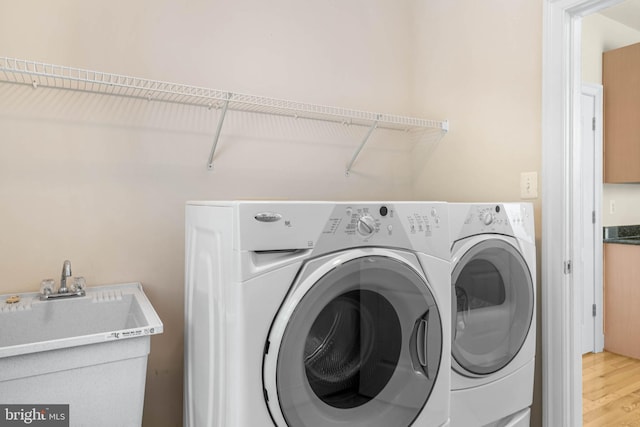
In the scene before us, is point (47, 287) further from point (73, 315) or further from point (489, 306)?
point (489, 306)

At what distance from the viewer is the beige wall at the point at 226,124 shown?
1549 mm

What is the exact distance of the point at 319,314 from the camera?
3.83 feet

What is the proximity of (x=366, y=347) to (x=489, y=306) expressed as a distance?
2.09 feet

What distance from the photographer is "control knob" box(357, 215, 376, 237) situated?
1.23 meters

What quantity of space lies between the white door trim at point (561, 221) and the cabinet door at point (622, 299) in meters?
1.86

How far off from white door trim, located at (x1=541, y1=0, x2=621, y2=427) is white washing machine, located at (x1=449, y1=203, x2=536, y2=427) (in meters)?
0.12

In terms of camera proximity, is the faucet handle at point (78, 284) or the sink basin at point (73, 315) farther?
the faucet handle at point (78, 284)

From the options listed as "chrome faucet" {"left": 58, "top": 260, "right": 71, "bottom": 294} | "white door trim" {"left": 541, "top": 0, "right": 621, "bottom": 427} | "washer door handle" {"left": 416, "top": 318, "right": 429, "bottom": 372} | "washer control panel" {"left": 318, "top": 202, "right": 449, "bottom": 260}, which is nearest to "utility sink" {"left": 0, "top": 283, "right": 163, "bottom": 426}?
"chrome faucet" {"left": 58, "top": 260, "right": 71, "bottom": 294}

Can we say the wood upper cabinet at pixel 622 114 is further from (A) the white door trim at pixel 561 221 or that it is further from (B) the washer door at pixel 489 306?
(B) the washer door at pixel 489 306

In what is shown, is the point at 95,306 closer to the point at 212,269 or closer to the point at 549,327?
the point at 212,269

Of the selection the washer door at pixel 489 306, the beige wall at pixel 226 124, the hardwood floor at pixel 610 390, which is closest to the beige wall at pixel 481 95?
the beige wall at pixel 226 124

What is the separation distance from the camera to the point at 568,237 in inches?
69.7

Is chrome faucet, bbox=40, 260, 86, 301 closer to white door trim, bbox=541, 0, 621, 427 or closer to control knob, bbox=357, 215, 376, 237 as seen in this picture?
control knob, bbox=357, 215, 376, 237

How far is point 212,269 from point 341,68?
152 cm
